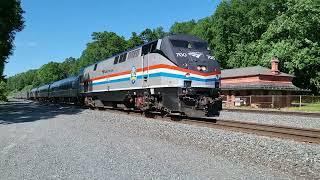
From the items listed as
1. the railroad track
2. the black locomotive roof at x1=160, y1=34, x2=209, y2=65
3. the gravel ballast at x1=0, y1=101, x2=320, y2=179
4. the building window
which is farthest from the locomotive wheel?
the gravel ballast at x1=0, y1=101, x2=320, y2=179

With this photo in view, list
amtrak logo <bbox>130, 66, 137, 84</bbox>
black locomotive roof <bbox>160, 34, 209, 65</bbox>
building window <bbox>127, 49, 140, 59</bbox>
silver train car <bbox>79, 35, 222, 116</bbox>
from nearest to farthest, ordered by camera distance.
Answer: silver train car <bbox>79, 35, 222, 116</bbox>, black locomotive roof <bbox>160, 34, 209, 65</bbox>, building window <bbox>127, 49, 140, 59</bbox>, amtrak logo <bbox>130, 66, 137, 84</bbox>

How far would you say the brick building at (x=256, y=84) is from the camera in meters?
49.3

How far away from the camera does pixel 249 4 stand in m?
82.6

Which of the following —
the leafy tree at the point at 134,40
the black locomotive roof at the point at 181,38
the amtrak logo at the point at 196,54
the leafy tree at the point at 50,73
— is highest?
the leafy tree at the point at 134,40

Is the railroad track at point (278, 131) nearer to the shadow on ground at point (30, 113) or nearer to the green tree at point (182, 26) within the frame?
the shadow on ground at point (30, 113)

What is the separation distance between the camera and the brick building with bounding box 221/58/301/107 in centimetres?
4934

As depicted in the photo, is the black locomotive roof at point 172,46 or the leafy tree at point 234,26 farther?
the leafy tree at point 234,26

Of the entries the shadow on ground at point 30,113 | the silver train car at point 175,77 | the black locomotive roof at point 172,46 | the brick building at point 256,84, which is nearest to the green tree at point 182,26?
the brick building at point 256,84

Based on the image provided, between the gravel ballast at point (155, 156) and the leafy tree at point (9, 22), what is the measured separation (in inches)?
825

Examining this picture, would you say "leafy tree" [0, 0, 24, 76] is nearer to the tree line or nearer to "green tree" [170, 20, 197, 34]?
the tree line

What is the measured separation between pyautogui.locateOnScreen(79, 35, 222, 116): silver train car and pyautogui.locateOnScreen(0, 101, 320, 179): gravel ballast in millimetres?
3339

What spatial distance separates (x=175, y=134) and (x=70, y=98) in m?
31.7

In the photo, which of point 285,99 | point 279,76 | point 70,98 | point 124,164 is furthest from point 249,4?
point 124,164

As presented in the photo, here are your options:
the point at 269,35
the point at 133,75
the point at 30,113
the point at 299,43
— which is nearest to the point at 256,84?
the point at 299,43
